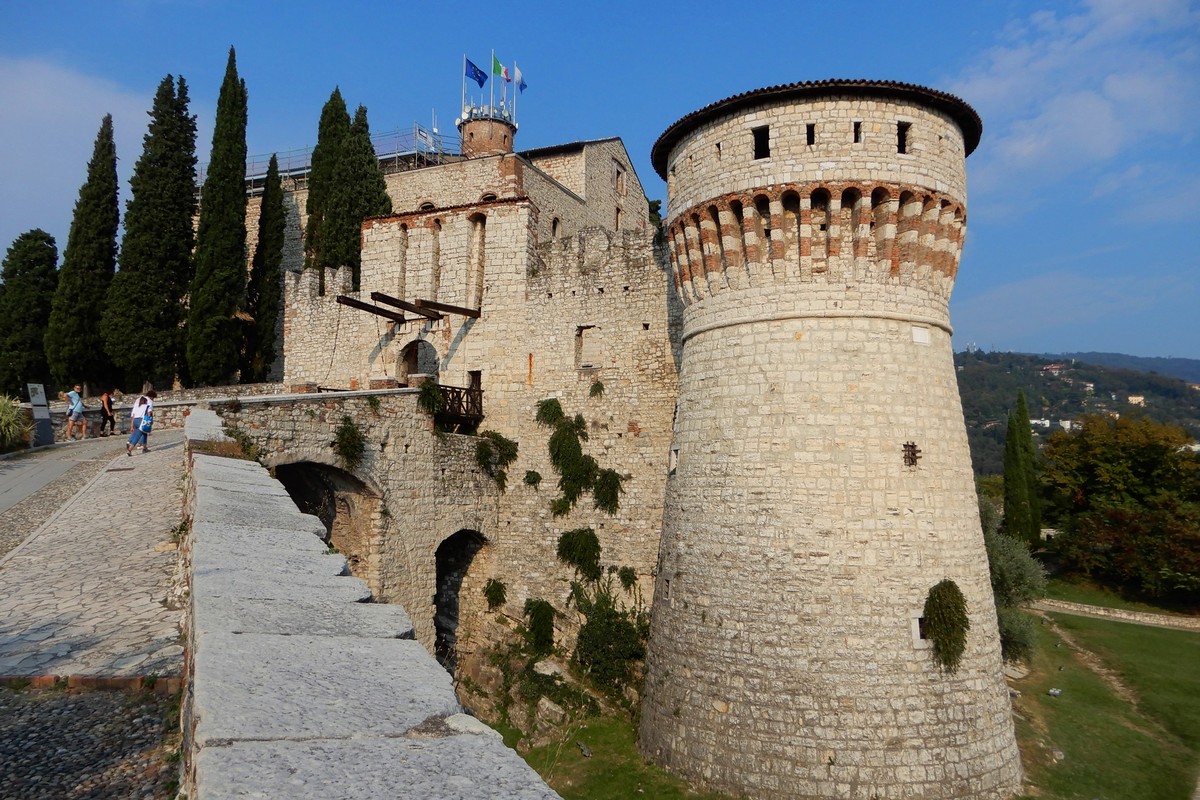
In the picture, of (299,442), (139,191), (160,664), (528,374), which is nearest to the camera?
(160,664)

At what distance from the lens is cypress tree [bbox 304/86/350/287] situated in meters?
29.2

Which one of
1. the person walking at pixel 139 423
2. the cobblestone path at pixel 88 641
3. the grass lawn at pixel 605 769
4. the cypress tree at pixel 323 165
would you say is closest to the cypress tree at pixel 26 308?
the cypress tree at pixel 323 165

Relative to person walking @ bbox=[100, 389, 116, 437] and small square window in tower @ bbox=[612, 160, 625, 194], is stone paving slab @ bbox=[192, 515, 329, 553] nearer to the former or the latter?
person walking @ bbox=[100, 389, 116, 437]

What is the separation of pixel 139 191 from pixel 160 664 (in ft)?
93.0

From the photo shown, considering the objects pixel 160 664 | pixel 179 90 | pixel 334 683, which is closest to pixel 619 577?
pixel 160 664

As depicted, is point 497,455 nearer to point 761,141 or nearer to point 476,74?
point 761,141

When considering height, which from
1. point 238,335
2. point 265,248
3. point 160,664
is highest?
point 265,248

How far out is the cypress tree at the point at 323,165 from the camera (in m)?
29.2

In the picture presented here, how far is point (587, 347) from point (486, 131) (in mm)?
16844

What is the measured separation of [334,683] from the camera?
308 centimetres

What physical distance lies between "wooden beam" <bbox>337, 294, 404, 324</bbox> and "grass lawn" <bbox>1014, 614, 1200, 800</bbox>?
17.0 m

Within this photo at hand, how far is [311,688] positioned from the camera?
2.97 meters

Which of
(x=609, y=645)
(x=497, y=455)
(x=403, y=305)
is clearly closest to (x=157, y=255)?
(x=403, y=305)

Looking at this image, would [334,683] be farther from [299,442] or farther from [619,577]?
[619,577]
